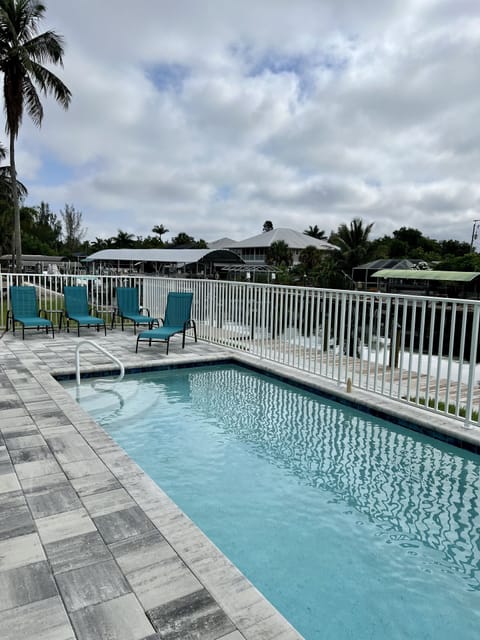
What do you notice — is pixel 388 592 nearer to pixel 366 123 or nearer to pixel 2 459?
pixel 2 459

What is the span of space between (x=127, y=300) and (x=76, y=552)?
764cm

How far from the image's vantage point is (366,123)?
1736cm

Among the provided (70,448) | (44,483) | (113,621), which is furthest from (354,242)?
(113,621)

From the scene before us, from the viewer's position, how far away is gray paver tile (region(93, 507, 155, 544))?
2348 mm

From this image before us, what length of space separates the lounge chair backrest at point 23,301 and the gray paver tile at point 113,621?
779cm

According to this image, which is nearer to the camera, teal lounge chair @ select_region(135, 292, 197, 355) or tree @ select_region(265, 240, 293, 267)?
teal lounge chair @ select_region(135, 292, 197, 355)

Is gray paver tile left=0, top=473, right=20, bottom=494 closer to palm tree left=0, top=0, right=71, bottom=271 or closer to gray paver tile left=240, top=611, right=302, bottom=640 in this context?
gray paver tile left=240, top=611, right=302, bottom=640

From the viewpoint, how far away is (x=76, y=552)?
2.20m

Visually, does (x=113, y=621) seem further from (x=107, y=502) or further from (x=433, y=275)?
(x=433, y=275)

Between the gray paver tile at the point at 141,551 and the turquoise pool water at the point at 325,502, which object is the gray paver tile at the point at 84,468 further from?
the gray paver tile at the point at 141,551

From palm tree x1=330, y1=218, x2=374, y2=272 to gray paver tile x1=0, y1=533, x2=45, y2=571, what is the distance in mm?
36074

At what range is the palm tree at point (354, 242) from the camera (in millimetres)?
36375

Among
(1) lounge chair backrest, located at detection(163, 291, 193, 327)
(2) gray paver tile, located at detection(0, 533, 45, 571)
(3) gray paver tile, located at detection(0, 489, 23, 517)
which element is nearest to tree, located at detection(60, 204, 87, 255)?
(1) lounge chair backrest, located at detection(163, 291, 193, 327)

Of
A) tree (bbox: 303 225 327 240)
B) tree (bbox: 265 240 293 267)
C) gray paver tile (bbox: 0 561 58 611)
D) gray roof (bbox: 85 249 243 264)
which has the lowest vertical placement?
gray paver tile (bbox: 0 561 58 611)
